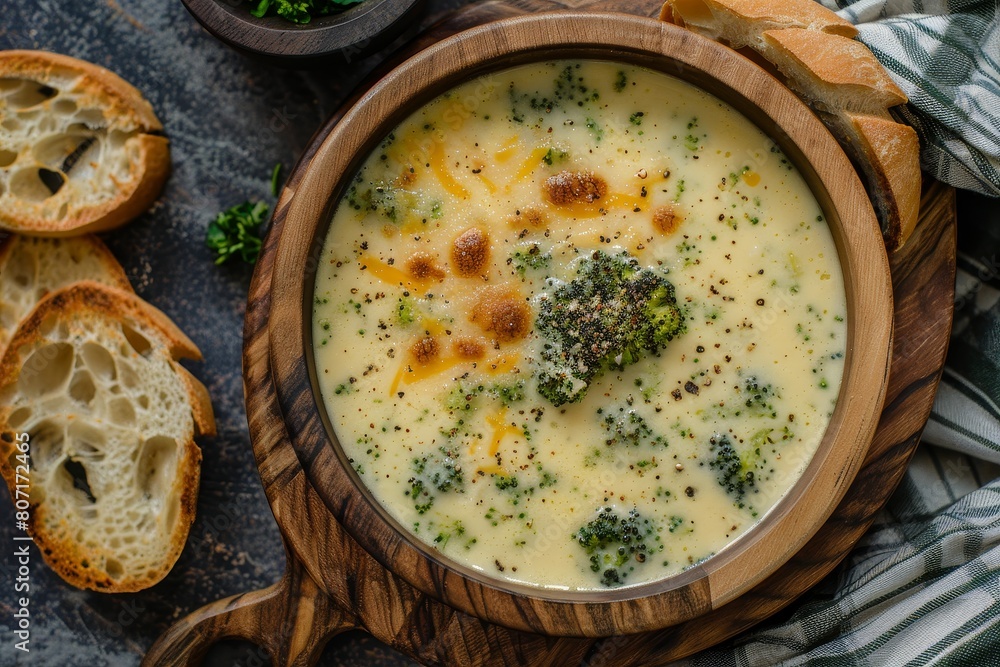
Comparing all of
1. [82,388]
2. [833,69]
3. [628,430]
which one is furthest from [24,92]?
[833,69]

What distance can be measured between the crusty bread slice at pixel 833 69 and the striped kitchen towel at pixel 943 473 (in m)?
0.14

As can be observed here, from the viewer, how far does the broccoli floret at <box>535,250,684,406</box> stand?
90.9 inches

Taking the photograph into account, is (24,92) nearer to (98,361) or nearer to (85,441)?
(98,361)

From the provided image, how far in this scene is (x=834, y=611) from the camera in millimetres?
2574

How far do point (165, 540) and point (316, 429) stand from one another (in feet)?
3.08

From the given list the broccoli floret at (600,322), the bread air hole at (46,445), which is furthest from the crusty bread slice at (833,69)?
the bread air hole at (46,445)

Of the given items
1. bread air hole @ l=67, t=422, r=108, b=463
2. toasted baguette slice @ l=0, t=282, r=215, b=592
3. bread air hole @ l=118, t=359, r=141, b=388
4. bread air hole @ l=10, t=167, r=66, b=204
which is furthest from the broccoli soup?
bread air hole @ l=10, t=167, r=66, b=204

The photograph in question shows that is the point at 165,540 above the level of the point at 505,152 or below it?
below

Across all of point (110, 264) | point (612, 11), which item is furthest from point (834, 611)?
point (110, 264)

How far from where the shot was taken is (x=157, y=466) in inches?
116

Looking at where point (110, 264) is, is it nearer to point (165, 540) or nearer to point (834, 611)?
point (165, 540)

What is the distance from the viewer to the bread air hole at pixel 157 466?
2889mm

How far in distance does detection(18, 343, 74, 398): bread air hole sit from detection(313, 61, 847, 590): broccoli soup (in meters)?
1.08

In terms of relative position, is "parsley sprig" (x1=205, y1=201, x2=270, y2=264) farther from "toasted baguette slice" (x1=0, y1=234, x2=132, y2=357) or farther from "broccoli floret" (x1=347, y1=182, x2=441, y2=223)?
"broccoli floret" (x1=347, y1=182, x2=441, y2=223)
